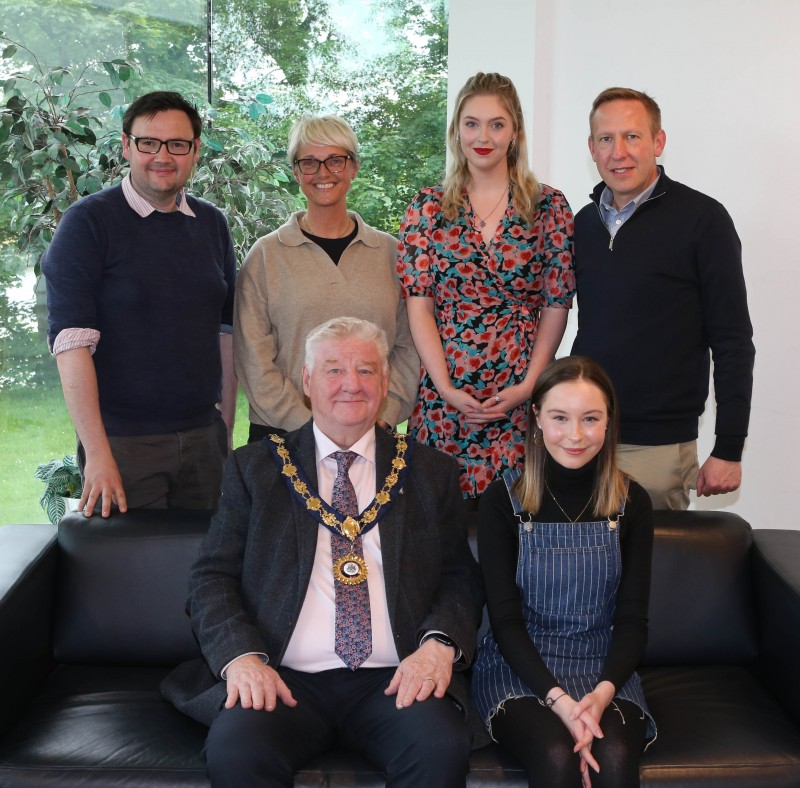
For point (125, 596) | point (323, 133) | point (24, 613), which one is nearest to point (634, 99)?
point (323, 133)

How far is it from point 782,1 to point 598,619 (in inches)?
106

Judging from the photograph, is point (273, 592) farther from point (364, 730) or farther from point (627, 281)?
point (627, 281)

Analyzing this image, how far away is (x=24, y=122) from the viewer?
3.71 meters

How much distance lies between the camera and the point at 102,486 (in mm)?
2641

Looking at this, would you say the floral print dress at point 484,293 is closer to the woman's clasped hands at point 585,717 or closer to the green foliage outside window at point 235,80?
the woman's clasped hands at point 585,717

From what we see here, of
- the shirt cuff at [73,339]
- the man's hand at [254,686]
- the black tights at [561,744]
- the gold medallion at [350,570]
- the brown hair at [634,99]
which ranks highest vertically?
the brown hair at [634,99]

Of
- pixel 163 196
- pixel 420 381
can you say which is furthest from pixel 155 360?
pixel 420 381

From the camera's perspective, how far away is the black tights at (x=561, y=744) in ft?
6.48

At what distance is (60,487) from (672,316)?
2.62 m

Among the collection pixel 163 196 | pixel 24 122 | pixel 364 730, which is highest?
pixel 24 122

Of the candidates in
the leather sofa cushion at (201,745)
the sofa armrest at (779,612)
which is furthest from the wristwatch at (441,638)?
the sofa armrest at (779,612)

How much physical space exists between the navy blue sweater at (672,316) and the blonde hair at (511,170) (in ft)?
0.80

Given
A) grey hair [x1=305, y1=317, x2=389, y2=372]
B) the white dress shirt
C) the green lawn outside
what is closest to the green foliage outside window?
the green lawn outside

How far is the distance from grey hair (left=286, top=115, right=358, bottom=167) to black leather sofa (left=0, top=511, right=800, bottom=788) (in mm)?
1111
